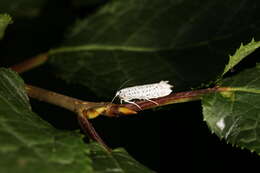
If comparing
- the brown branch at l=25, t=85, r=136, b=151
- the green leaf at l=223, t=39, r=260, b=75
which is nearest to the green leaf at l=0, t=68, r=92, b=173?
the brown branch at l=25, t=85, r=136, b=151

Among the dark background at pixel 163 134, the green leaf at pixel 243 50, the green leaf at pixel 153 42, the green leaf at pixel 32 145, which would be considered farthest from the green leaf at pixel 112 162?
the green leaf at pixel 153 42

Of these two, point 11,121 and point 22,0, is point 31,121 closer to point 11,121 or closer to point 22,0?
point 11,121

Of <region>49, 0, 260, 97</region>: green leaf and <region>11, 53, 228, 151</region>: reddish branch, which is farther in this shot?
<region>49, 0, 260, 97</region>: green leaf

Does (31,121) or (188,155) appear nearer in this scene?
(31,121)

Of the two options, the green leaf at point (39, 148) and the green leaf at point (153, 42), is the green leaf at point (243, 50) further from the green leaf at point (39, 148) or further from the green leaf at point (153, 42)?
the green leaf at point (39, 148)

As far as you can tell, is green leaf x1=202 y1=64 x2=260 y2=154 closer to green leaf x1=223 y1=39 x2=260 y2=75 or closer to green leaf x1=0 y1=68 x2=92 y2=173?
green leaf x1=223 y1=39 x2=260 y2=75

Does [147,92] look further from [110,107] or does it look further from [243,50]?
[243,50]

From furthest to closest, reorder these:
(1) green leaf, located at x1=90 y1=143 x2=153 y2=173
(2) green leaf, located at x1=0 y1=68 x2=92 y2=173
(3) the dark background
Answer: (3) the dark background, (1) green leaf, located at x1=90 y1=143 x2=153 y2=173, (2) green leaf, located at x1=0 y1=68 x2=92 y2=173

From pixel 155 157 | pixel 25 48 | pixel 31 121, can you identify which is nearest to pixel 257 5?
pixel 155 157

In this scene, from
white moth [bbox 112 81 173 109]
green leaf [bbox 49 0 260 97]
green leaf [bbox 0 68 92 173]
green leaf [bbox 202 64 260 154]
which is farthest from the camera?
green leaf [bbox 49 0 260 97]
